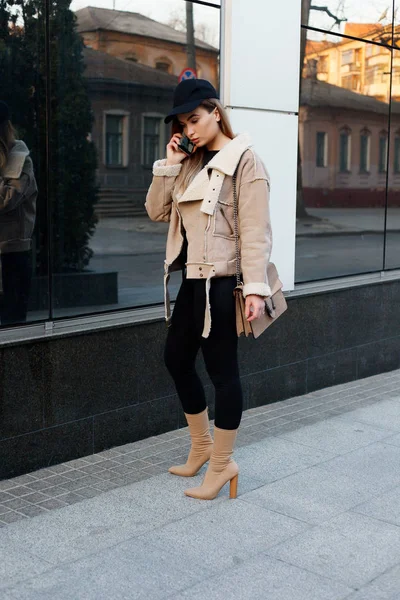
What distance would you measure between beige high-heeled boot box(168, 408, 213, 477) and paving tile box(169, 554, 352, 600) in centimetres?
112

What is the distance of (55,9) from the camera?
5.16 m

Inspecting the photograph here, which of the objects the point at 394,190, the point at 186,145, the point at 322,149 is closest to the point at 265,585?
the point at 186,145

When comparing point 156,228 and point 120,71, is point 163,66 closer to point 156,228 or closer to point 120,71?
point 120,71

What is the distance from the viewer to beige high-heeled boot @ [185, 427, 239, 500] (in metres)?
4.48

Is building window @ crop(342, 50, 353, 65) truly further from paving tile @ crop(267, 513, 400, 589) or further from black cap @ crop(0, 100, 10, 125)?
paving tile @ crop(267, 513, 400, 589)

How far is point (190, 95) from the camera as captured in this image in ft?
14.2

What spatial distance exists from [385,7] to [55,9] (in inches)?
144

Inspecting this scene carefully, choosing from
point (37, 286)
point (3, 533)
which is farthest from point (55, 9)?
point (3, 533)

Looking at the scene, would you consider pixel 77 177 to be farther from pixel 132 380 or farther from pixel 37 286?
pixel 132 380

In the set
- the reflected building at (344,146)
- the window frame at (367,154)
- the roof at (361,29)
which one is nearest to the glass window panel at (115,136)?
the reflected building at (344,146)

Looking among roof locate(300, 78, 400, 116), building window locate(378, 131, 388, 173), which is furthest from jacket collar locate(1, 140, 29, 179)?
building window locate(378, 131, 388, 173)

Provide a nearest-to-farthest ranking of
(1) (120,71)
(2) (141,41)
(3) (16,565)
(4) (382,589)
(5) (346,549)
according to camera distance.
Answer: (4) (382,589), (3) (16,565), (5) (346,549), (1) (120,71), (2) (141,41)

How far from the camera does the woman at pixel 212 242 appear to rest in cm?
427

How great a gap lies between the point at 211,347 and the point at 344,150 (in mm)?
3699
